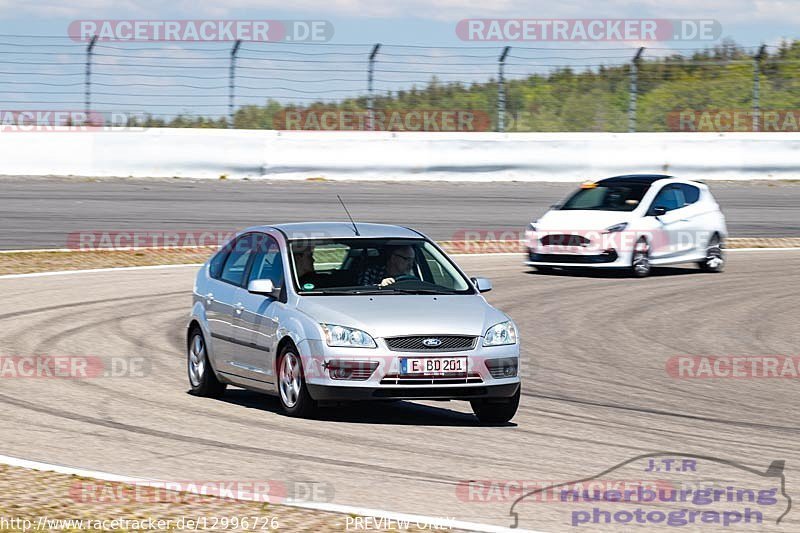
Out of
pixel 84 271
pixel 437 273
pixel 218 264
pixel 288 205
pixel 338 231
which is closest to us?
pixel 437 273

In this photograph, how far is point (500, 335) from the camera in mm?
9648

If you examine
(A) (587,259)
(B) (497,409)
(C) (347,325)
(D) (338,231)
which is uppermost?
(D) (338,231)

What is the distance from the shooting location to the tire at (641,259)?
66.6ft

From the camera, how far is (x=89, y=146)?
1156 inches

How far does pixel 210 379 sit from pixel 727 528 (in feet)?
16.8

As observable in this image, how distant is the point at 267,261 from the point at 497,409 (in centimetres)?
214

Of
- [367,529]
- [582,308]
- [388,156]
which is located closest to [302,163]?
[388,156]

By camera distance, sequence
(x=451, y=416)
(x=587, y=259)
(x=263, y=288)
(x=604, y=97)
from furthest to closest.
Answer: (x=604, y=97), (x=587, y=259), (x=451, y=416), (x=263, y=288)

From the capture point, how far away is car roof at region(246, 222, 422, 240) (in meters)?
10.6

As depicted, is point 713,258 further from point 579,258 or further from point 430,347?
point 430,347

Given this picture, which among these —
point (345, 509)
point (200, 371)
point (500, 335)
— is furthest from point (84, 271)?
point (345, 509)

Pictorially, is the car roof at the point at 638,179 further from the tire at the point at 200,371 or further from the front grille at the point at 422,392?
the front grille at the point at 422,392

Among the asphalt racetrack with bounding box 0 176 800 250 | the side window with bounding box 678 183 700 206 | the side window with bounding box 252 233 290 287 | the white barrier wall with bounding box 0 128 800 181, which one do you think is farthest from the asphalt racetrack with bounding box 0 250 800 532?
the white barrier wall with bounding box 0 128 800 181

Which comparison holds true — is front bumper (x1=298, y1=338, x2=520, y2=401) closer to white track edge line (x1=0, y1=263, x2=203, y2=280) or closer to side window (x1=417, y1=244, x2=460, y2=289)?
side window (x1=417, y1=244, x2=460, y2=289)
